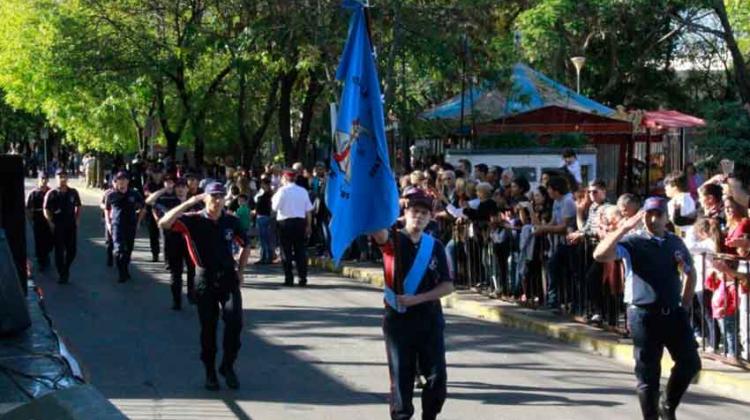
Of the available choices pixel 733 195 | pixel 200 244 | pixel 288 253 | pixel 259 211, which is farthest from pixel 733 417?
pixel 259 211

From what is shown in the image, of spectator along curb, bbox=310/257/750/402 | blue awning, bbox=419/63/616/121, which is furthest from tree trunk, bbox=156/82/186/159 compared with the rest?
spectator along curb, bbox=310/257/750/402

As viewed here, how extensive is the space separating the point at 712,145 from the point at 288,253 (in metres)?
12.1

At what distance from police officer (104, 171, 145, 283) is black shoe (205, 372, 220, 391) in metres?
8.38

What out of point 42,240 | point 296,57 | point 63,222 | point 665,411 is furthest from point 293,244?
point 665,411

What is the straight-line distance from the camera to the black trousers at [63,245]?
60.6ft

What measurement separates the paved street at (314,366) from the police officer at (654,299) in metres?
1.10

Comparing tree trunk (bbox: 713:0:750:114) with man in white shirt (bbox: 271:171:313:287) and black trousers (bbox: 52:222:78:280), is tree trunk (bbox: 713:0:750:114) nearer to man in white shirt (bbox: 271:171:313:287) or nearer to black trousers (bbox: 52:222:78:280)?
man in white shirt (bbox: 271:171:313:287)

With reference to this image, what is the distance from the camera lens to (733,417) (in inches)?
377

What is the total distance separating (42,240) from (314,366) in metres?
9.58

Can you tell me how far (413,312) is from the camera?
7.93 metres

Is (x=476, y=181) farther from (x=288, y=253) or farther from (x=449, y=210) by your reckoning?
(x=288, y=253)

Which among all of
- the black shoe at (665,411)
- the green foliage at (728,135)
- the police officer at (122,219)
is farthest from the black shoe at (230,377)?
the green foliage at (728,135)

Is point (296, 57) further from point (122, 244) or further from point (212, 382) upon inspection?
point (212, 382)

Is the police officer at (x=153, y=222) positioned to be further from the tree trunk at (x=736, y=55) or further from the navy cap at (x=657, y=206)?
the tree trunk at (x=736, y=55)
